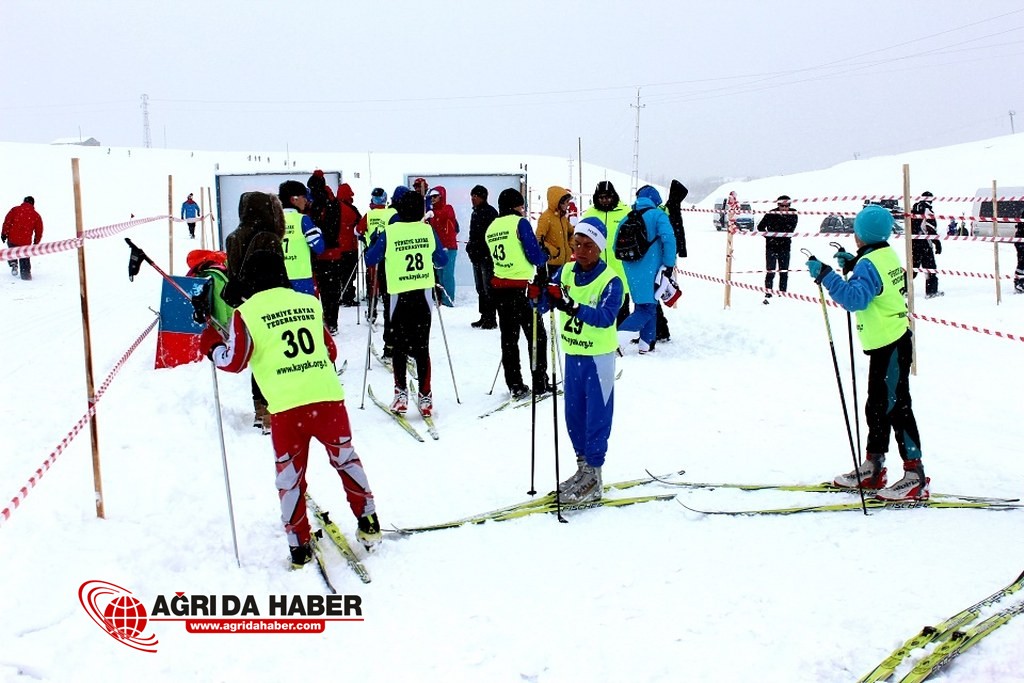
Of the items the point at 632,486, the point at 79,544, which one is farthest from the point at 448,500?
the point at 79,544

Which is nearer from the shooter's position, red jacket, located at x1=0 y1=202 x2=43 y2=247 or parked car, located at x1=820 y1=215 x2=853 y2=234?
red jacket, located at x1=0 y1=202 x2=43 y2=247

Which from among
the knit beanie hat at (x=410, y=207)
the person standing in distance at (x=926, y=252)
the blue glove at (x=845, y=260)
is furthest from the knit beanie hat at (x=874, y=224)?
the person standing in distance at (x=926, y=252)

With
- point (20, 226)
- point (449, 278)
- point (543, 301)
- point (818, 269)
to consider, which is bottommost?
point (449, 278)

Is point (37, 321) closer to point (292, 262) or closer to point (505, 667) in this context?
point (292, 262)

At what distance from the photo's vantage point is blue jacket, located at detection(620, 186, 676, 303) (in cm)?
879

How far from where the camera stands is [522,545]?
14.6 ft

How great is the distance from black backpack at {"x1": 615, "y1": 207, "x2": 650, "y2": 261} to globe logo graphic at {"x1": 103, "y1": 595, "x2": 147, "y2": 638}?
21.0ft

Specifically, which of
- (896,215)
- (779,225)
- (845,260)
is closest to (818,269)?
(845,260)

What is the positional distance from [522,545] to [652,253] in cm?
515

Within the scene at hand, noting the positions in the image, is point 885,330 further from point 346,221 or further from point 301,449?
point 346,221

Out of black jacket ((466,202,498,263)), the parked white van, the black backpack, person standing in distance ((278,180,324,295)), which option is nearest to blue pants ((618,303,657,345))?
the black backpack

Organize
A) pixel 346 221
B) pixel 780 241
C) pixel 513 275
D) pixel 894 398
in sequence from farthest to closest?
1. pixel 780 241
2. pixel 346 221
3. pixel 513 275
4. pixel 894 398

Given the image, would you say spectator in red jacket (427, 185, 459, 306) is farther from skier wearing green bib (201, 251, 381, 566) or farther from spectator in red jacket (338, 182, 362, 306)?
skier wearing green bib (201, 251, 381, 566)

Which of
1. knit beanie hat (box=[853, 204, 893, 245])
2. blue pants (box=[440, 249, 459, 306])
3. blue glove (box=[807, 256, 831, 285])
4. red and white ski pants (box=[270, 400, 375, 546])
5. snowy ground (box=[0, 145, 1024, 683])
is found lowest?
snowy ground (box=[0, 145, 1024, 683])
